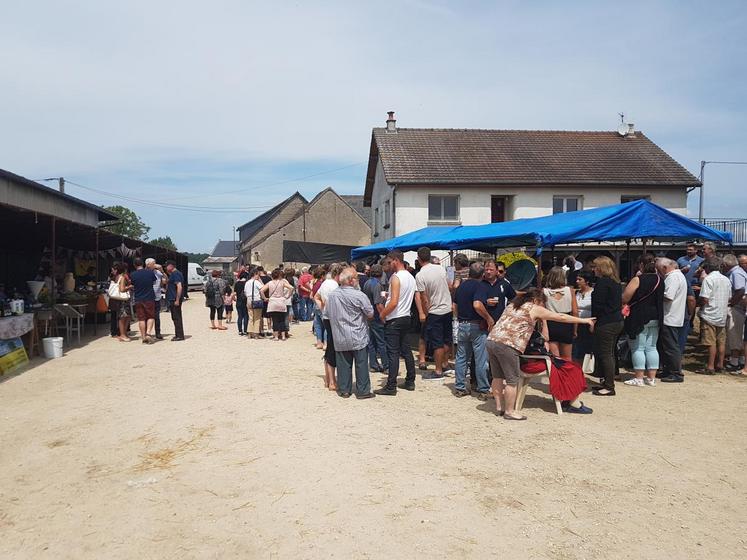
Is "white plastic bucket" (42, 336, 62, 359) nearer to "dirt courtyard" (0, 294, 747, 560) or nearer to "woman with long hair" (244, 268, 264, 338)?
"dirt courtyard" (0, 294, 747, 560)

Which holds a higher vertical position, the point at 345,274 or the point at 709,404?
the point at 345,274

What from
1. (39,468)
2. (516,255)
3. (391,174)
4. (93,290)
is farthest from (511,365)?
(391,174)

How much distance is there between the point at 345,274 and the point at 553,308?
2.64m

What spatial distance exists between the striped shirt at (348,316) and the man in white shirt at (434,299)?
3.91ft

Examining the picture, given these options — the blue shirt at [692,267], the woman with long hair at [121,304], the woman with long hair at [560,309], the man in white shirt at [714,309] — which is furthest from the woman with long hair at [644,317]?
the woman with long hair at [121,304]

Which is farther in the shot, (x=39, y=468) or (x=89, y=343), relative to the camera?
(x=89, y=343)

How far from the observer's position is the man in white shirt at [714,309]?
7.97 m

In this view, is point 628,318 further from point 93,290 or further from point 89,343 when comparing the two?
point 93,290

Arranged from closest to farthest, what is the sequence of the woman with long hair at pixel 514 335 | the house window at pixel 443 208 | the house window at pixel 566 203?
the woman with long hair at pixel 514 335 → the house window at pixel 443 208 → the house window at pixel 566 203

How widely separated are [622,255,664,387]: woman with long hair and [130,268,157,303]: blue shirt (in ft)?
28.2

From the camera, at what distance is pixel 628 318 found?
23.9 feet

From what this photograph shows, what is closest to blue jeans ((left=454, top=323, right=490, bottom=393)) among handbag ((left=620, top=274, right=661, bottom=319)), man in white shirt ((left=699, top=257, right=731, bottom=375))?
handbag ((left=620, top=274, right=661, bottom=319))

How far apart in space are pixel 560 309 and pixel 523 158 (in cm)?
1781

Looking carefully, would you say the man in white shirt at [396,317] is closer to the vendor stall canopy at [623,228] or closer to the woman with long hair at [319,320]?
the vendor stall canopy at [623,228]
